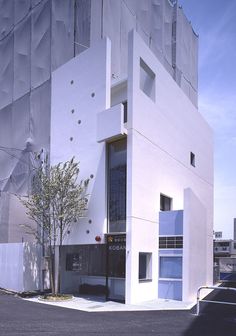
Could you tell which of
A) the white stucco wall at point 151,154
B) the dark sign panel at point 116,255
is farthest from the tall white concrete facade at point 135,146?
the dark sign panel at point 116,255

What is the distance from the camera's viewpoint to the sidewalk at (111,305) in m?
14.7

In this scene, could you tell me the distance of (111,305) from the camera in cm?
1549

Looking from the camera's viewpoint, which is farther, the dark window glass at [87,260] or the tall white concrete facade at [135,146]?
the dark window glass at [87,260]

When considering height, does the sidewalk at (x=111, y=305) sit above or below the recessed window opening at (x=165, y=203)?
below

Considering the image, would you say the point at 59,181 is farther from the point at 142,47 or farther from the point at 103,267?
the point at 142,47

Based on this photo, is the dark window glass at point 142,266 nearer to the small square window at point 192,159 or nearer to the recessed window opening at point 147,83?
the recessed window opening at point 147,83

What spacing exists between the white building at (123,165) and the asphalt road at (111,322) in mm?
3067

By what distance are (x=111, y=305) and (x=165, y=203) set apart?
6.61m

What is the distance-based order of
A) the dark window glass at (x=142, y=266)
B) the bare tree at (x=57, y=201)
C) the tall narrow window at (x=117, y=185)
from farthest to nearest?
the bare tree at (x=57, y=201)
the dark window glass at (x=142, y=266)
the tall narrow window at (x=117, y=185)

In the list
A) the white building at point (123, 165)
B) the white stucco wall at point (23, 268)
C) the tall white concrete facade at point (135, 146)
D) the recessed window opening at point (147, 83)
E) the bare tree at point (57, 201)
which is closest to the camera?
the tall white concrete facade at point (135, 146)

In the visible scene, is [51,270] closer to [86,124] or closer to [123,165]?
[123,165]

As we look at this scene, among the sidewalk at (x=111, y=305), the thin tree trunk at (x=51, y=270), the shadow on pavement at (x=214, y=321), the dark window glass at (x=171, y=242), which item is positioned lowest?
the sidewalk at (x=111, y=305)

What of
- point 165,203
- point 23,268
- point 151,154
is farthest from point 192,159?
point 23,268

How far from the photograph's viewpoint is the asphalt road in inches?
402
